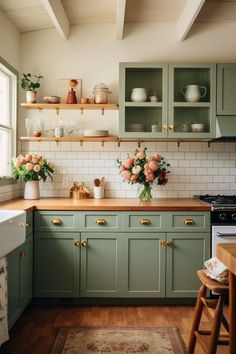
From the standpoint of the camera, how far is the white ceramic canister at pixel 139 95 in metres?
3.57

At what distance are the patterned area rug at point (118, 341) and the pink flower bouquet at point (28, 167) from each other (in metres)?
1.48

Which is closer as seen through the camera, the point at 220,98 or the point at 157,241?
the point at 157,241

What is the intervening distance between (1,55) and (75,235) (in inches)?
69.8

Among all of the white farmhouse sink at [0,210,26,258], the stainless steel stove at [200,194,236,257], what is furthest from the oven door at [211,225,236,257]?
the white farmhouse sink at [0,210,26,258]

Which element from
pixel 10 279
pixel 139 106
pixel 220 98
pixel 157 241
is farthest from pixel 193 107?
pixel 10 279

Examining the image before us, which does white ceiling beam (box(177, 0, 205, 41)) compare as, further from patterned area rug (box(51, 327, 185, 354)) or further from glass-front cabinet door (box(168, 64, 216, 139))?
patterned area rug (box(51, 327, 185, 354))

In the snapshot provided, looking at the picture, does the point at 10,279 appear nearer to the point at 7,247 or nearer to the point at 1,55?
the point at 7,247

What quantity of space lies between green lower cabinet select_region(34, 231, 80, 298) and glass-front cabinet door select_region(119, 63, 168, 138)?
3.81ft

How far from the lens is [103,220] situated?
317cm

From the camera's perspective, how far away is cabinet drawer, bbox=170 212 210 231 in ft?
10.5

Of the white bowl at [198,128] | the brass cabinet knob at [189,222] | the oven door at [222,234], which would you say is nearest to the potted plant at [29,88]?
the white bowl at [198,128]

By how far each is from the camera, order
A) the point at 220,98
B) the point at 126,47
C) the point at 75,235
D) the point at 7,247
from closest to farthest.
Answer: the point at 7,247 < the point at 75,235 < the point at 220,98 < the point at 126,47

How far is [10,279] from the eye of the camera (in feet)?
8.30

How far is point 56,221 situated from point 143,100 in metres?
1.45
